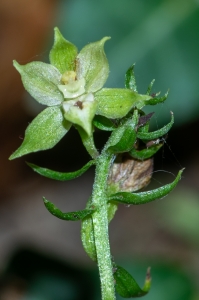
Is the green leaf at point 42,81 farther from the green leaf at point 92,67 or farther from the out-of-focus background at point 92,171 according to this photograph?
the out-of-focus background at point 92,171

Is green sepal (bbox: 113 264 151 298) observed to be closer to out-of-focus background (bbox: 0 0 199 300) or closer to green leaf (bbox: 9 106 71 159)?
green leaf (bbox: 9 106 71 159)

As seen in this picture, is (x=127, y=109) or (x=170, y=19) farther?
(x=170, y=19)

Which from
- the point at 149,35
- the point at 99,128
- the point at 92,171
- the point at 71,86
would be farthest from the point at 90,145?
the point at 92,171

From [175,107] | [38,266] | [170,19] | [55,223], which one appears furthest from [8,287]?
[170,19]

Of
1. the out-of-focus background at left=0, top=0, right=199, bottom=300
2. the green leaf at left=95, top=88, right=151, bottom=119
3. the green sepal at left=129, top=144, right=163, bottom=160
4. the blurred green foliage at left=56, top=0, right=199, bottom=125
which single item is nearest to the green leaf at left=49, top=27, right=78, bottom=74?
the green leaf at left=95, top=88, right=151, bottom=119

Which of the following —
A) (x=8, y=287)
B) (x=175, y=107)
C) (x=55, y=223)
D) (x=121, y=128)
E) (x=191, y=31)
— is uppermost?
(x=121, y=128)

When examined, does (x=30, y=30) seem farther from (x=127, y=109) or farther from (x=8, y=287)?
(x=127, y=109)

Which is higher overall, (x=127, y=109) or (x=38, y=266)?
(x=127, y=109)

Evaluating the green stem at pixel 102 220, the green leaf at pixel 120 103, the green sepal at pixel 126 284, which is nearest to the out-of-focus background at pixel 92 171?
the green leaf at pixel 120 103
